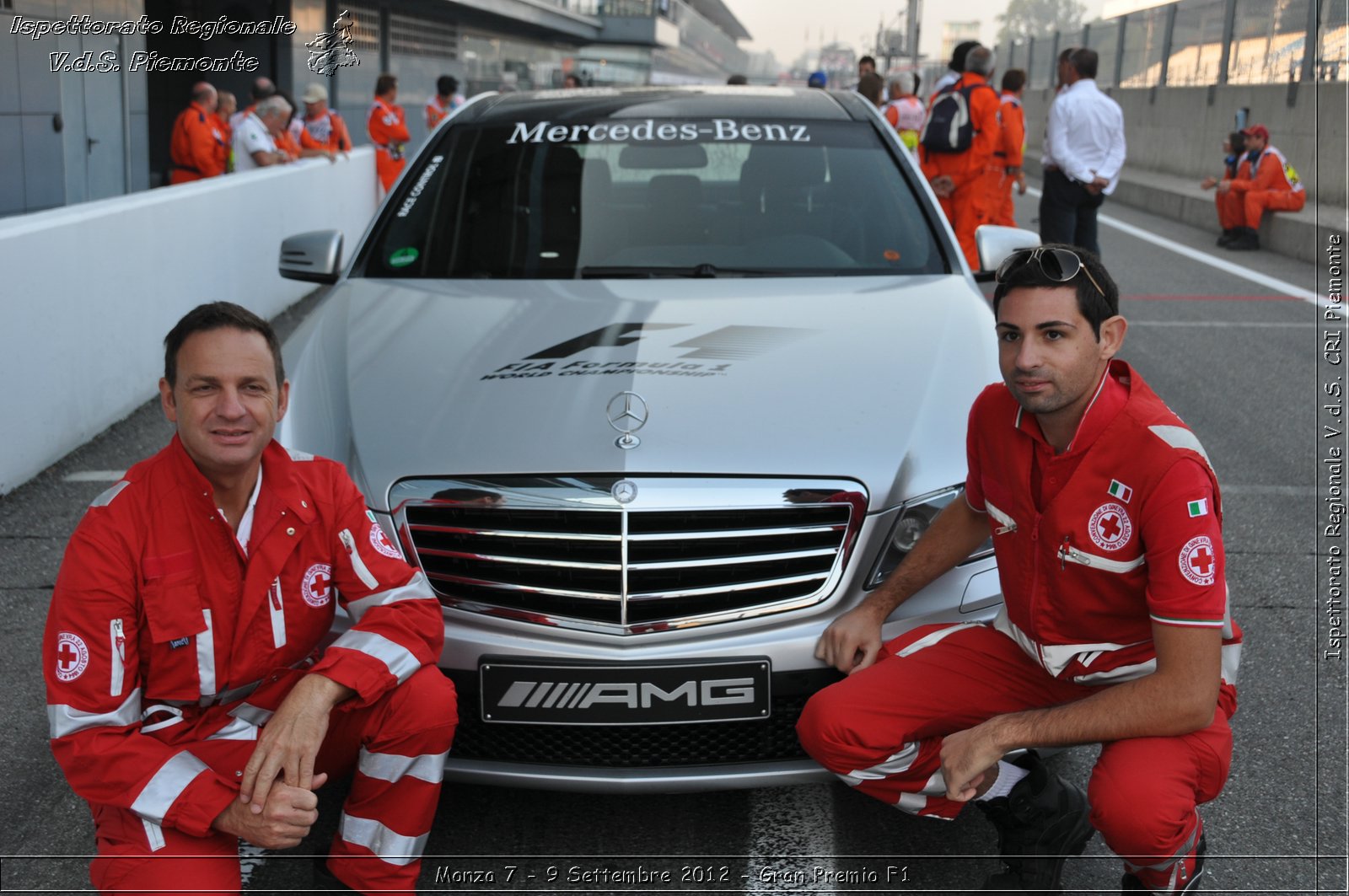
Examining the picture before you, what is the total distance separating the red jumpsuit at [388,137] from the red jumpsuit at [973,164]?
6070 mm

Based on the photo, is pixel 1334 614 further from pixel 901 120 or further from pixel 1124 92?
pixel 1124 92

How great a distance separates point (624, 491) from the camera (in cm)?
279

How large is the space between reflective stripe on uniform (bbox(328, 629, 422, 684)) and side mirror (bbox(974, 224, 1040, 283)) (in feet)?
7.72

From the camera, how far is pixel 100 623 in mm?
2373

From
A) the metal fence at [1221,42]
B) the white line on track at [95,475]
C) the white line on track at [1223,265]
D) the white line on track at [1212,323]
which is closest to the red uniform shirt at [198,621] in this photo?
the white line on track at [95,475]

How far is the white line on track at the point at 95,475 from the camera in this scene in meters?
5.70

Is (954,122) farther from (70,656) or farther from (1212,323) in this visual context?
(70,656)

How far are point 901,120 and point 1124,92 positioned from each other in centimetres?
1338

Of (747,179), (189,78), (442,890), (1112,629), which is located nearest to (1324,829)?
(1112,629)

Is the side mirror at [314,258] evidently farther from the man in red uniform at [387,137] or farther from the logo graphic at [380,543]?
the man in red uniform at [387,137]

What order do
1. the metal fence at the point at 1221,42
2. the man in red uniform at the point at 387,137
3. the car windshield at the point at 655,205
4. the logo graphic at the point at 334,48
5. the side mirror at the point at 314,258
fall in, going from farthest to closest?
the logo graphic at the point at 334,48
the metal fence at the point at 1221,42
the man in red uniform at the point at 387,137
the side mirror at the point at 314,258
the car windshield at the point at 655,205

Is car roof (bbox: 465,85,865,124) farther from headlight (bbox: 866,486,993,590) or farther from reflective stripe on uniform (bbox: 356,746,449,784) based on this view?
reflective stripe on uniform (bbox: 356,746,449,784)

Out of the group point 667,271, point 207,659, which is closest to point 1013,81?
point 667,271

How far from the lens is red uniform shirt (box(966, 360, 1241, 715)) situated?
2432 mm
